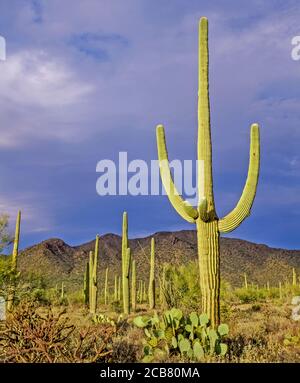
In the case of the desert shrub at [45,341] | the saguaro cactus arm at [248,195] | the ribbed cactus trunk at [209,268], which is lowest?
the desert shrub at [45,341]

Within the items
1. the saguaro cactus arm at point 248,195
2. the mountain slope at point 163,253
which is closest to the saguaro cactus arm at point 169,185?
the saguaro cactus arm at point 248,195

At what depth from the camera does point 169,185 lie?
1251cm

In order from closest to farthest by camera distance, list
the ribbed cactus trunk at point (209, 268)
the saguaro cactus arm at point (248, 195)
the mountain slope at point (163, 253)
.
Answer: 1. the ribbed cactus trunk at point (209, 268)
2. the saguaro cactus arm at point (248, 195)
3. the mountain slope at point (163, 253)

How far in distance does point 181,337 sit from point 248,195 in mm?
3822

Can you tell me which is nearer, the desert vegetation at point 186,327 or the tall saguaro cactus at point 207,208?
the desert vegetation at point 186,327

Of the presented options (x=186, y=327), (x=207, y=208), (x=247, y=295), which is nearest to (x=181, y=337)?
(x=186, y=327)

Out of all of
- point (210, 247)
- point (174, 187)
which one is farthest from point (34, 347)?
point (174, 187)

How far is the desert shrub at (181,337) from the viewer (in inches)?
366

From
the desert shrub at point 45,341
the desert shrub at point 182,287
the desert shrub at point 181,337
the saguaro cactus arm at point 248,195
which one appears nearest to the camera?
the desert shrub at point 45,341

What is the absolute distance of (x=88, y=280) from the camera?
3641 centimetres

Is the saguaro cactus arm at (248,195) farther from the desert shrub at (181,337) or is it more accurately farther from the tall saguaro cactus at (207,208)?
the desert shrub at (181,337)

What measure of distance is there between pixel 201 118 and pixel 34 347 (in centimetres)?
655

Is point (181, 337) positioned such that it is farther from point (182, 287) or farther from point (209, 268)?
point (182, 287)
